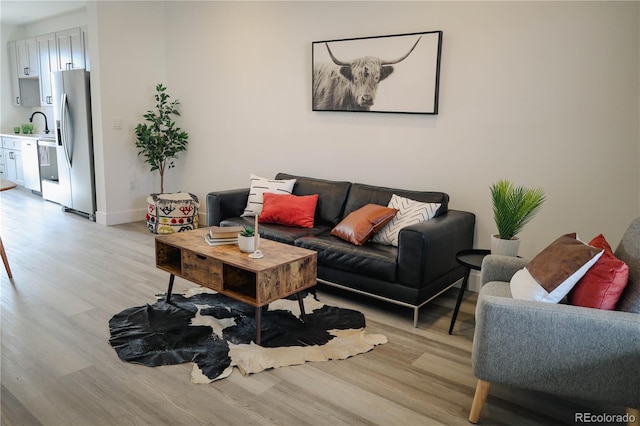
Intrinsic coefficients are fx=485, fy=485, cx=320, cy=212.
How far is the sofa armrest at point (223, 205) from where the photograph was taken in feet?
13.9

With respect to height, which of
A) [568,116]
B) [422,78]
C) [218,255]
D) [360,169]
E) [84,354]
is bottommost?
[84,354]

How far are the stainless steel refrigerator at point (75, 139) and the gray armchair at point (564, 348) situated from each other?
511 centimetres

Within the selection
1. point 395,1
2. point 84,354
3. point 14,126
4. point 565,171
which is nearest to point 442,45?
point 395,1

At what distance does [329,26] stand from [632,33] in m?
2.36

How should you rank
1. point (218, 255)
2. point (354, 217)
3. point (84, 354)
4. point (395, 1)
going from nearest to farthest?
1. point (84, 354)
2. point (218, 255)
3. point (354, 217)
4. point (395, 1)

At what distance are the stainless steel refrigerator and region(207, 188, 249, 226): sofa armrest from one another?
7.66 feet

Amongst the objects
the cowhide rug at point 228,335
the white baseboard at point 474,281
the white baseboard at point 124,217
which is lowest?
the cowhide rug at point 228,335

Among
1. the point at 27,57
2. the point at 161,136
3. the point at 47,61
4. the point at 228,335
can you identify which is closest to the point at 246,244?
the point at 228,335

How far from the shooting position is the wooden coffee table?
9.02 ft

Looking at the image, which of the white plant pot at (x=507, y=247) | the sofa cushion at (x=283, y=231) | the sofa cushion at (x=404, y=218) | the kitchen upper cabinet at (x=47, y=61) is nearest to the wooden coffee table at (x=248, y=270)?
the sofa cushion at (x=283, y=231)

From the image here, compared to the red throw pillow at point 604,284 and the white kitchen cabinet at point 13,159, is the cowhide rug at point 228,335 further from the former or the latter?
the white kitchen cabinet at point 13,159

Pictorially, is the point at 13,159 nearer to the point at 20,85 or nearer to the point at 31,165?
the point at 31,165

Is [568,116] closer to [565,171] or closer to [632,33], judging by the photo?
[565,171]

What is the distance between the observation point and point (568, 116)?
3283 mm
